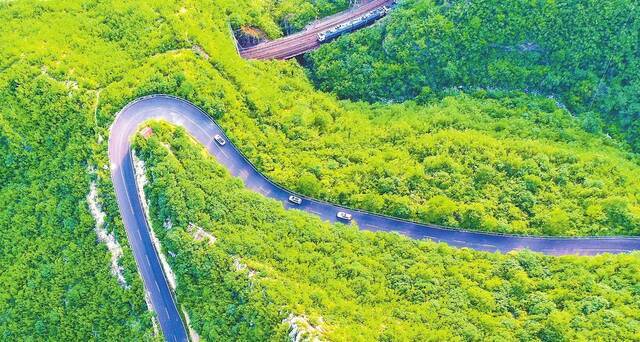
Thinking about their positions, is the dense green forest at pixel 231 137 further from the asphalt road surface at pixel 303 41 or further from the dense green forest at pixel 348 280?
the asphalt road surface at pixel 303 41

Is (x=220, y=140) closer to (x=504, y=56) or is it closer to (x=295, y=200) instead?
(x=295, y=200)

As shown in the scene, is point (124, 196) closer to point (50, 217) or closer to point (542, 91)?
point (50, 217)

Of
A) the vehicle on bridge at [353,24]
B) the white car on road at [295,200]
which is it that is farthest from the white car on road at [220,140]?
the vehicle on bridge at [353,24]

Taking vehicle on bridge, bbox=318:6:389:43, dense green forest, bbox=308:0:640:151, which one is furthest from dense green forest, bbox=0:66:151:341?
dense green forest, bbox=308:0:640:151

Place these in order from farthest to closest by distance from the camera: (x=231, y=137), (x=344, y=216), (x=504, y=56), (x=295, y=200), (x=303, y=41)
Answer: (x=303, y=41) → (x=504, y=56) → (x=231, y=137) → (x=295, y=200) → (x=344, y=216)

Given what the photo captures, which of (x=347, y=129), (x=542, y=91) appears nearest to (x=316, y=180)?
(x=347, y=129)

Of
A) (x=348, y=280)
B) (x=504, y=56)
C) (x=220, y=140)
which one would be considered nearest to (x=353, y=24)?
(x=504, y=56)

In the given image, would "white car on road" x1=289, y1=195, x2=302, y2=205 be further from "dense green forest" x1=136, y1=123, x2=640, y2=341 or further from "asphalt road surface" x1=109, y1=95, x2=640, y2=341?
"dense green forest" x1=136, y1=123, x2=640, y2=341
